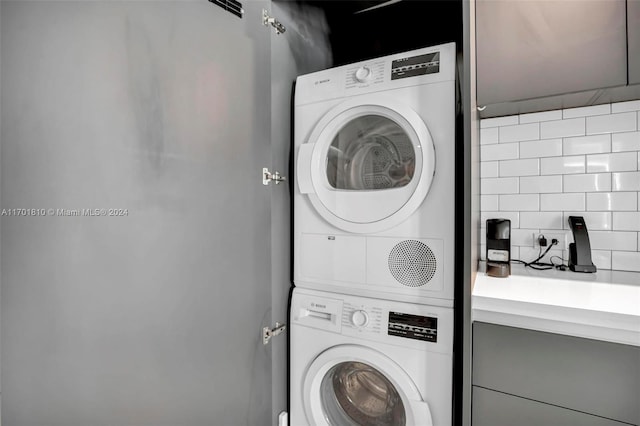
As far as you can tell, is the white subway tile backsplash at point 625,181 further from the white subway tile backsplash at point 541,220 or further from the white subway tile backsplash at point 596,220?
the white subway tile backsplash at point 541,220

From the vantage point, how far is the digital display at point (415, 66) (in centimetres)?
127

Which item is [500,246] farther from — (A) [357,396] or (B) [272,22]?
(B) [272,22]

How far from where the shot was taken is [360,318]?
1.38 metres

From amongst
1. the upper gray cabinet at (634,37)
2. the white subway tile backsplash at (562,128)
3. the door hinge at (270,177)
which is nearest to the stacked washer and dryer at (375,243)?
the door hinge at (270,177)

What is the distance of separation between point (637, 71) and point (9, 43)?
6.02 ft

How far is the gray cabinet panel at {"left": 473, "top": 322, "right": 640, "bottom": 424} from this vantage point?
2.98 feet

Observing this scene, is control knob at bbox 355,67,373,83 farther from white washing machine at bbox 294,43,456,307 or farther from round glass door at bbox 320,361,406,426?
round glass door at bbox 320,361,406,426

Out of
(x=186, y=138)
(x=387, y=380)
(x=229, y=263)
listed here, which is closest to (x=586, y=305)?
(x=387, y=380)

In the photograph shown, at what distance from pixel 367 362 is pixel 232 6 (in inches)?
60.4

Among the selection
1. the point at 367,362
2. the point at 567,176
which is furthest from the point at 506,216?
the point at 367,362

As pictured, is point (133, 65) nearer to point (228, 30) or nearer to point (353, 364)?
point (228, 30)

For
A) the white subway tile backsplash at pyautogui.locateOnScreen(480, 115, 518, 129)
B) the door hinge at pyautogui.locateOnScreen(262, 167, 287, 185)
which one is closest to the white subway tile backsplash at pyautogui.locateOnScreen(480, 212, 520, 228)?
the white subway tile backsplash at pyautogui.locateOnScreen(480, 115, 518, 129)

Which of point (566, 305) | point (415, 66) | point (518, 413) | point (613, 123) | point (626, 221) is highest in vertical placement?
point (415, 66)

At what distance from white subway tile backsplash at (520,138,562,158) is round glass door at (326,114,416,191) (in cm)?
69
